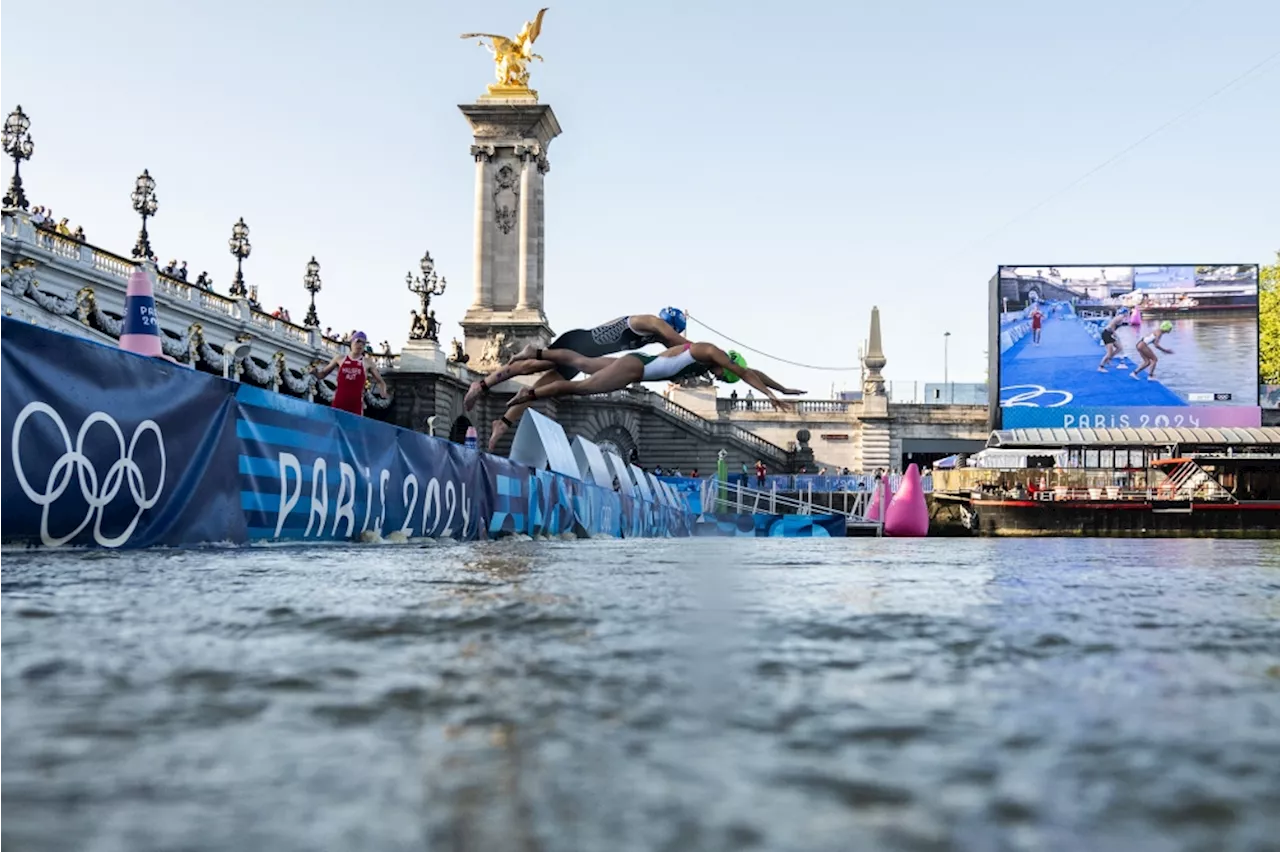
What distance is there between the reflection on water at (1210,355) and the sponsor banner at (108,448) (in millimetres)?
48629

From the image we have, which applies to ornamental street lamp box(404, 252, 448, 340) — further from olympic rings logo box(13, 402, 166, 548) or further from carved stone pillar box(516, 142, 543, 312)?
olympic rings logo box(13, 402, 166, 548)

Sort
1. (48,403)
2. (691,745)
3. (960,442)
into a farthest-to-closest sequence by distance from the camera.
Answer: (960,442) → (48,403) → (691,745)

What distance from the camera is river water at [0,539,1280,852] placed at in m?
0.86

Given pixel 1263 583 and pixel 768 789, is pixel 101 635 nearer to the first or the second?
pixel 768 789

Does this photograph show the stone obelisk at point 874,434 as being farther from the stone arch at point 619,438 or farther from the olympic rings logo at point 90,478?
the olympic rings logo at point 90,478

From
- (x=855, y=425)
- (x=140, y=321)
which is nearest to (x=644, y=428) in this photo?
(x=855, y=425)

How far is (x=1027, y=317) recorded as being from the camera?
5088 cm

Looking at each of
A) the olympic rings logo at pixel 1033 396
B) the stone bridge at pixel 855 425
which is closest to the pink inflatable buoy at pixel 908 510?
the olympic rings logo at pixel 1033 396

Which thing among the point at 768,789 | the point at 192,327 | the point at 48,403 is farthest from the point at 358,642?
the point at 192,327

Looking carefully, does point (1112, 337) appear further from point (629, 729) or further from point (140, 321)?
point (629, 729)

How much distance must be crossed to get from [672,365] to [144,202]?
24636 millimetres

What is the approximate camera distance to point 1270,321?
60.8m

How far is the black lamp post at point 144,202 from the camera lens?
1426 inches

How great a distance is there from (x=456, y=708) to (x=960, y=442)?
68.7 m
